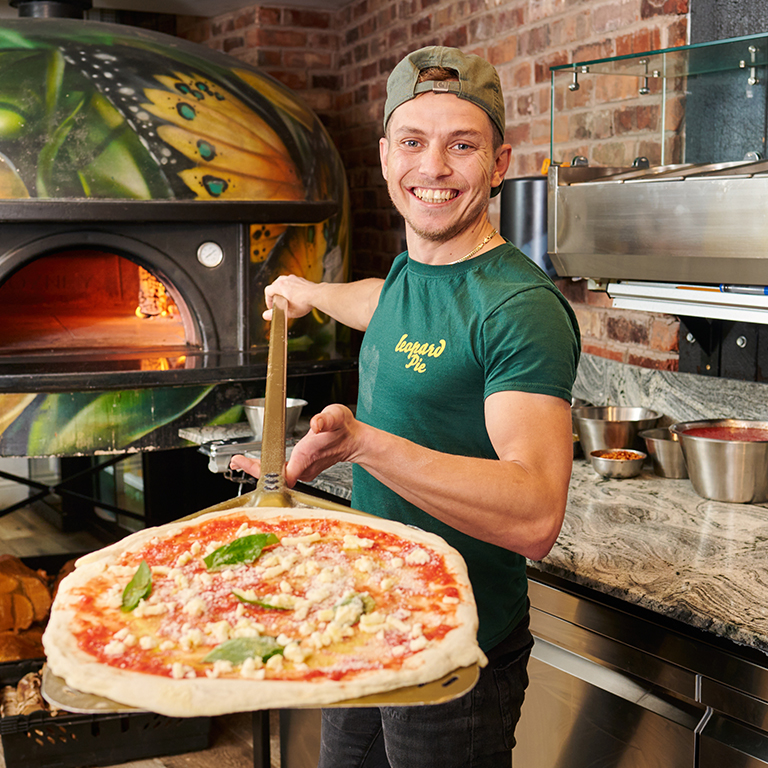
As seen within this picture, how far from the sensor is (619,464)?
222cm

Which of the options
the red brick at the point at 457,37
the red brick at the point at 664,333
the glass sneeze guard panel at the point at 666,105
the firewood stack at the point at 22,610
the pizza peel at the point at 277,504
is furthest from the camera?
the red brick at the point at 457,37

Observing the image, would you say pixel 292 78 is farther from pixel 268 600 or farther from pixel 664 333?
pixel 268 600

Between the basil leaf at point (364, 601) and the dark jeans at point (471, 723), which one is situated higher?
the basil leaf at point (364, 601)

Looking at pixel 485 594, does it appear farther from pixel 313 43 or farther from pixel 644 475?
pixel 313 43

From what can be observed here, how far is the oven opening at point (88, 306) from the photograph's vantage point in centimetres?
340

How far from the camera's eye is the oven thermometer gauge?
3148mm

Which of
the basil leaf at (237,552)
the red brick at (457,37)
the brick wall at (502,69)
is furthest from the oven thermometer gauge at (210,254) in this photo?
the basil leaf at (237,552)

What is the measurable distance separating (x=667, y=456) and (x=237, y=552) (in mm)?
1324

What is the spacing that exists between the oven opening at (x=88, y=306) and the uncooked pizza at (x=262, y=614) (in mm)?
2054

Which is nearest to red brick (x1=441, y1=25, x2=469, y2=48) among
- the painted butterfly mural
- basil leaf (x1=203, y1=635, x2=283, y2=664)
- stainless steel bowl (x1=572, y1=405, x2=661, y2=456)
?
the painted butterfly mural

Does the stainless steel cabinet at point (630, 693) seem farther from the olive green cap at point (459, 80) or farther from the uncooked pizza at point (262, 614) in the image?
the olive green cap at point (459, 80)

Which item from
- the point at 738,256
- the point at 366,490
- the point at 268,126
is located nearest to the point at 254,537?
the point at 366,490

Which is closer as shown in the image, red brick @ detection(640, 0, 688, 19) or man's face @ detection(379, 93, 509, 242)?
man's face @ detection(379, 93, 509, 242)

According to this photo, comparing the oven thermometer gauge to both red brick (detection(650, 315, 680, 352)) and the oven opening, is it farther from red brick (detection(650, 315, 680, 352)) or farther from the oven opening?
red brick (detection(650, 315, 680, 352))
